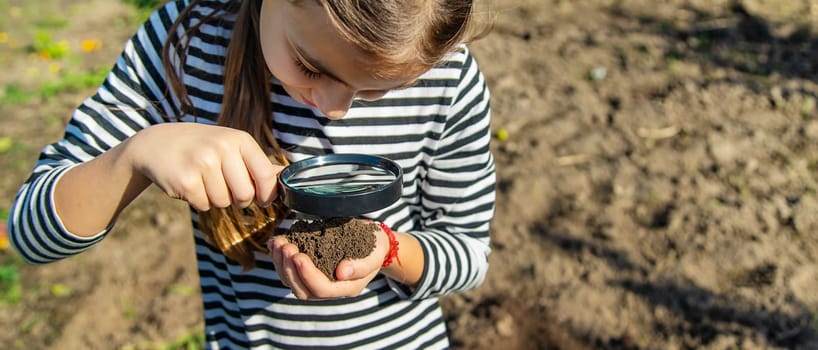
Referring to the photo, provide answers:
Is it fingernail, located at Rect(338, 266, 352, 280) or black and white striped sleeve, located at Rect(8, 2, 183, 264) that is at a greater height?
black and white striped sleeve, located at Rect(8, 2, 183, 264)

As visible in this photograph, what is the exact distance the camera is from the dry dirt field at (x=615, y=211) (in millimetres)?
3170

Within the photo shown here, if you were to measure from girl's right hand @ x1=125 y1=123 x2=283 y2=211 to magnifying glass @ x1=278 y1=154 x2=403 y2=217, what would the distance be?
55mm

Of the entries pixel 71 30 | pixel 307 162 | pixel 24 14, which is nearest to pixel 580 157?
pixel 307 162

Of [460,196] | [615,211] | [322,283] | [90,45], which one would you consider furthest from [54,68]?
[322,283]

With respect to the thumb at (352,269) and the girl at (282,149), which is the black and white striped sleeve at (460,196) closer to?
the girl at (282,149)

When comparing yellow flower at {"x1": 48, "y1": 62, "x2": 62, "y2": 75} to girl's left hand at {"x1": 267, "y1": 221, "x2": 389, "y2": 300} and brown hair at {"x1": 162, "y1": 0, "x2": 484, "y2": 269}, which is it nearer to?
brown hair at {"x1": 162, "y1": 0, "x2": 484, "y2": 269}

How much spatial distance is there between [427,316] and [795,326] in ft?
6.40

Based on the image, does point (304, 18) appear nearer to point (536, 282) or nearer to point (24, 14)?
point (536, 282)

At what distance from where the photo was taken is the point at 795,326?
3049mm

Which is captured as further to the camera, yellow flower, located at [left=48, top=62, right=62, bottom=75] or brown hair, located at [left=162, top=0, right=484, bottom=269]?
yellow flower, located at [left=48, top=62, right=62, bottom=75]

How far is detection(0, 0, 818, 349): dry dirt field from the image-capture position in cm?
317

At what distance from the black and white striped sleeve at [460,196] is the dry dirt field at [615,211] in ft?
A: 4.73

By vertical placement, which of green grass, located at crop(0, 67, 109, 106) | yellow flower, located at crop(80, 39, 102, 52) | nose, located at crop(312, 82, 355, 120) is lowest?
green grass, located at crop(0, 67, 109, 106)

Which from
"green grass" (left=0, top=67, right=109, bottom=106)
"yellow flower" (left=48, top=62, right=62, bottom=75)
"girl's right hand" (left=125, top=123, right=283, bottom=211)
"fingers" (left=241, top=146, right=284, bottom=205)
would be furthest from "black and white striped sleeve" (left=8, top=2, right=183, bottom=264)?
"yellow flower" (left=48, top=62, right=62, bottom=75)
